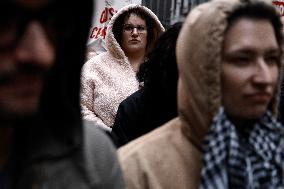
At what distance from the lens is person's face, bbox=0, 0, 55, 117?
1.43 metres

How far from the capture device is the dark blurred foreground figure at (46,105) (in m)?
1.45

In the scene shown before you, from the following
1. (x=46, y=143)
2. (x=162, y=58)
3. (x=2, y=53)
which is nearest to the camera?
(x=2, y=53)

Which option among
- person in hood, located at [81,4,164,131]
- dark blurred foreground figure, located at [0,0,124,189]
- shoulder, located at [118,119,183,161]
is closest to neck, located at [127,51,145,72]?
person in hood, located at [81,4,164,131]

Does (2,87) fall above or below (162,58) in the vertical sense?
above

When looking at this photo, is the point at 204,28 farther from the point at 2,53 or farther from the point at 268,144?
the point at 2,53

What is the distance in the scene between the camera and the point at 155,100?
3.29m

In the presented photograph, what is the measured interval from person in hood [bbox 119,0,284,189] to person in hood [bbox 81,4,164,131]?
2.08m

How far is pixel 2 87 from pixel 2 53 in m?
0.08

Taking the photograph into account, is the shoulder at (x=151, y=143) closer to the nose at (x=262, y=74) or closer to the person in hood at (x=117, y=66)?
the nose at (x=262, y=74)

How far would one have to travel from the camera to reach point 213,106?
7.84ft

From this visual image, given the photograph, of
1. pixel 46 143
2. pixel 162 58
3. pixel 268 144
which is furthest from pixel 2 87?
pixel 162 58

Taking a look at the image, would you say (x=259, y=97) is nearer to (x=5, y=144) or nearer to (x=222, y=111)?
(x=222, y=111)

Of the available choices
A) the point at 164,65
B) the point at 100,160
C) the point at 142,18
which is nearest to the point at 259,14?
the point at 164,65

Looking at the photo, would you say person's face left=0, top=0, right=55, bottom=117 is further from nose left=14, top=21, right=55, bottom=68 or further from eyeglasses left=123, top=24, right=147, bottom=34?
eyeglasses left=123, top=24, right=147, bottom=34
